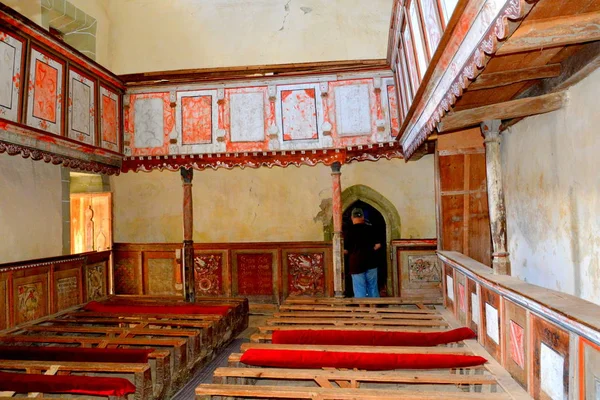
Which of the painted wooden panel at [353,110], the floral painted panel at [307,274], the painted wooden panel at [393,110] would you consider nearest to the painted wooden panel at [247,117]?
the painted wooden panel at [353,110]

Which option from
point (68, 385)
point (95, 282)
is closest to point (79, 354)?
point (68, 385)

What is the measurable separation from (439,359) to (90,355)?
11.2ft

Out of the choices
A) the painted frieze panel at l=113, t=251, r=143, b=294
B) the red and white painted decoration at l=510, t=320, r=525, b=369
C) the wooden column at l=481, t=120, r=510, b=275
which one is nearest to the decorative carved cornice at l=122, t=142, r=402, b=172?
the painted frieze panel at l=113, t=251, r=143, b=294

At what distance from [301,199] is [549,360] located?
281 inches

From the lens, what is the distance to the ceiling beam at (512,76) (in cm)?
358

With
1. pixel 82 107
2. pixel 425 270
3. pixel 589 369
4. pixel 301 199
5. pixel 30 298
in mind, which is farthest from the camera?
pixel 301 199

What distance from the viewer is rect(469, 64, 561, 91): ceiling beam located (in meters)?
3.58

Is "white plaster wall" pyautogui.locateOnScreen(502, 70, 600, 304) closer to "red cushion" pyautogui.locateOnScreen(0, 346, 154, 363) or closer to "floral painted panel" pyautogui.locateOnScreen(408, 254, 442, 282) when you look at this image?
"floral painted panel" pyautogui.locateOnScreen(408, 254, 442, 282)

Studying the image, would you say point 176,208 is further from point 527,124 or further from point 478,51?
point 478,51

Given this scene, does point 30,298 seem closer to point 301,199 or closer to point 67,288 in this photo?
point 67,288

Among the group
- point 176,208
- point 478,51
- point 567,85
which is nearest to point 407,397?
point 478,51

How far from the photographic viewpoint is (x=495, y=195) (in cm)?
398

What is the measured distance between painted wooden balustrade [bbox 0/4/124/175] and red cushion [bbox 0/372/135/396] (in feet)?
8.99

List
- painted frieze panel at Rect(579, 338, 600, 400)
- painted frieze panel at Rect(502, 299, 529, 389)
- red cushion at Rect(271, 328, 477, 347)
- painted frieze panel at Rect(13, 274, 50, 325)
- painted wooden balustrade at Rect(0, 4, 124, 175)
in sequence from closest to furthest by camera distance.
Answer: painted frieze panel at Rect(579, 338, 600, 400) < painted frieze panel at Rect(502, 299, 529, 389) < red cushion at Rect(271, 328, 477, 347) < painted wooden balustrade at Rect(0, 4, 124, 175) < painted frieze panel at Rect(13, 274, 50, 325)
